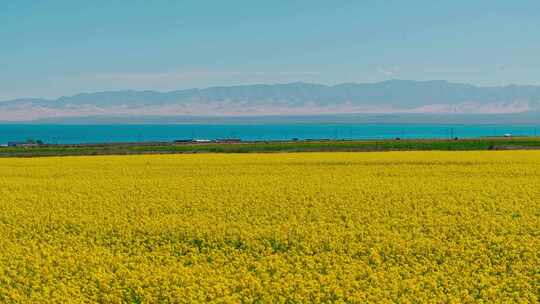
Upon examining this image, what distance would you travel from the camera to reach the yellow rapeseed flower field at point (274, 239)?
41.4ft

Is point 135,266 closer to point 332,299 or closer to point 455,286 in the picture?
point 332,299

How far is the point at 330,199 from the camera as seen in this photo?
872 inches

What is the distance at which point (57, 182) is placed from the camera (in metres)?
29.3

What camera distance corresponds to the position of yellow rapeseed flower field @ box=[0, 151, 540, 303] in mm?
12609

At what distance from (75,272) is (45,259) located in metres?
1.40

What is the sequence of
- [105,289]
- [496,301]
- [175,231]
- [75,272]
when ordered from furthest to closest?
[175,231], [75,272], [105,289], [496,301]

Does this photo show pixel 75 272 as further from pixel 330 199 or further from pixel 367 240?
pixel 330 199

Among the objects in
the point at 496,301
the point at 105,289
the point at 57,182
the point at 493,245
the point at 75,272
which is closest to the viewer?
the point at 496,301

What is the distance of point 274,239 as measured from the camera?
1667cm

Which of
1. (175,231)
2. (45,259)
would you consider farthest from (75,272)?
(175,231)

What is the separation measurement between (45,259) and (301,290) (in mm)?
7343

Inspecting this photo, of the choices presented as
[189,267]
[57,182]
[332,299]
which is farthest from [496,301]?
[57,182]

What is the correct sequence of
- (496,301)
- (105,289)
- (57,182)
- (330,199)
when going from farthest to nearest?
(57,182) < (330,199) < (105,289) < (496,301)

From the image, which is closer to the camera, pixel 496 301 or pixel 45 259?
pixel 496 301
